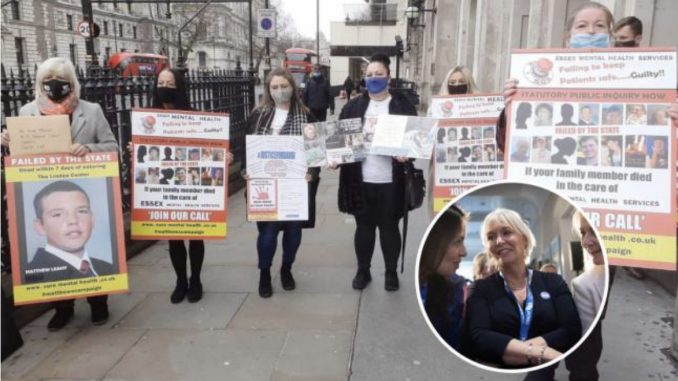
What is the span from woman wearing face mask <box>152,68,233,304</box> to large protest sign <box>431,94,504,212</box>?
5.80 feet

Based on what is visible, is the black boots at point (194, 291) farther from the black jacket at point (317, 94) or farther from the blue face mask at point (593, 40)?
the black jacket at point (317, 94)

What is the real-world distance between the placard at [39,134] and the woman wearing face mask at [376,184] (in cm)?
192

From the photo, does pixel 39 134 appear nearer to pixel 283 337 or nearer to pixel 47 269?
pixel 47 269

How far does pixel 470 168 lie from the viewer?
4477 mm

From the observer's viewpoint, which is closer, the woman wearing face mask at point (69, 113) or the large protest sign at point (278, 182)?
the woman wearing face mask at point (69, 113)

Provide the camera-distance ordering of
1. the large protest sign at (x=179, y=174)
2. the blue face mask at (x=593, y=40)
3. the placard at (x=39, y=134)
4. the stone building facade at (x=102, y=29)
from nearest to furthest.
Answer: the blue face mask at (x=593, y=40), the placard at (x=39, y=134), the large protest sign at (x=179, y=174), the stone building facade at (x=102, y=29)

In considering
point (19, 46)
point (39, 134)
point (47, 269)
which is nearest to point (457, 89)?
point (39, 134)

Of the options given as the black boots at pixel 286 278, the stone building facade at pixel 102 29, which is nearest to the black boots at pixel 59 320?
the black boots at pixel 286 278

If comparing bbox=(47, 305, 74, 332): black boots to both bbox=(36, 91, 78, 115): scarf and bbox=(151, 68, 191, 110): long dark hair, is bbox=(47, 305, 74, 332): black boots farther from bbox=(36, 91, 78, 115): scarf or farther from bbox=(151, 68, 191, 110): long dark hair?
bbox=(151, 68, 191, 110): long dark hair

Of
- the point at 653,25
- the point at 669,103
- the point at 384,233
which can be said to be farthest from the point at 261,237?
the point at 653,25

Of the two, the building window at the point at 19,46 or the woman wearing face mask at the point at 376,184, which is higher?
the building window at the point at 19,46

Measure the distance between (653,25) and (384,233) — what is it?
12.2 feet

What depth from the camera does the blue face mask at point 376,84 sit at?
4242mm

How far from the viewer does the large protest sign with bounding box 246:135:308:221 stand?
4395 mm
